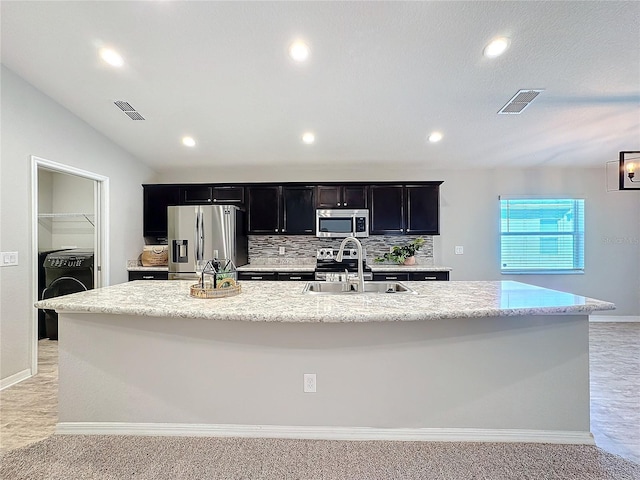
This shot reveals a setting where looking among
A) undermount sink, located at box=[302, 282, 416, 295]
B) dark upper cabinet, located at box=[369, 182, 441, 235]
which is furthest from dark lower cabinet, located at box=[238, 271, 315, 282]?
undermount sink, located at box=[302, 282, 416, 295]

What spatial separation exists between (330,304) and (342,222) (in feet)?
9.16

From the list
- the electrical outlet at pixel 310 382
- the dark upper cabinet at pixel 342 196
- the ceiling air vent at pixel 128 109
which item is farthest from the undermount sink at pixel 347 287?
the ceiling air vent at pixel 128 109

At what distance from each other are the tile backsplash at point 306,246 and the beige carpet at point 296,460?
3122 mm

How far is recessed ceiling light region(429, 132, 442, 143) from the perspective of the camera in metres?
3.80

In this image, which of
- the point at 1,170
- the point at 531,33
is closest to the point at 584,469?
the point at 531,33

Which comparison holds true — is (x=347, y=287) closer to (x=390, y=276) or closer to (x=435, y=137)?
(x=390, y=276)

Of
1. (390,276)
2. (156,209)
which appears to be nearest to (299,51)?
(390,276)

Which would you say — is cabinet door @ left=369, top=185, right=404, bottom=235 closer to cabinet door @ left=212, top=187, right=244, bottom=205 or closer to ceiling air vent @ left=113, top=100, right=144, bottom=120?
cabinet door @ left=212, top=187, right=244, bottom=205

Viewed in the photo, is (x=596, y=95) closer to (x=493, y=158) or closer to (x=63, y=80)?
(x=493, y=158)

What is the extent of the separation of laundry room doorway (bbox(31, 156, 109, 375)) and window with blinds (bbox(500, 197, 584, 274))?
5585mm

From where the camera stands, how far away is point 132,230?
444 cm

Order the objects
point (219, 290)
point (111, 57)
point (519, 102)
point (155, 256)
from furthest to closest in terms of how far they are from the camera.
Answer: point (155, 256)
point (519, 102)
point (111, 57)
point (219, 290)

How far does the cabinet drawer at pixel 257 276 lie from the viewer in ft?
14.0

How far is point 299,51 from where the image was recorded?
2529 millimetres
